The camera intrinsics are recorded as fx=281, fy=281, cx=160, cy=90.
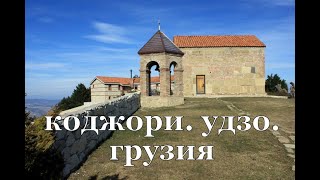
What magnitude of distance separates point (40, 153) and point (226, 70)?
81.5ft

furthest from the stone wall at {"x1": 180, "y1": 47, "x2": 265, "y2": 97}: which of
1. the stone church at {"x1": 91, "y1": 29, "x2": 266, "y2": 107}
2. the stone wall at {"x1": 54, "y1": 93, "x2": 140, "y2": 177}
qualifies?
the stone wall at {"x1": 54, "y1": 93, "x2": 140, "y2": 177}

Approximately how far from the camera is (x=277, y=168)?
229 inches

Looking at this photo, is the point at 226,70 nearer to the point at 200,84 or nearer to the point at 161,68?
the point at 200,84

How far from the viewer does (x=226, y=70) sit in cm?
2727

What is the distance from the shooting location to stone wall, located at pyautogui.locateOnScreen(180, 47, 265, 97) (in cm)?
2720

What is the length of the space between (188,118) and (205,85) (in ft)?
51.2

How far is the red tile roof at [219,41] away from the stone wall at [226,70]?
471 millimetres

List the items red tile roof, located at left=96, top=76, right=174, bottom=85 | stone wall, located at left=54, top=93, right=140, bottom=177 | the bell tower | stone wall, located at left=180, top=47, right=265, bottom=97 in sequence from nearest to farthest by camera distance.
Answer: stone wall, located at left=54, top=93, right=140, bottom=177 < the bell tower < stone wall, located at left=180, top=47, right=265, bottom=97 < red tile roof, located at left=96, top=76, right=174, bottom=85

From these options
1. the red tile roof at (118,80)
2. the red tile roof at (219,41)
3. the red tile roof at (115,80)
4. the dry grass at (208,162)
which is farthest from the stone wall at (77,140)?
the red tile roof at (115,80)

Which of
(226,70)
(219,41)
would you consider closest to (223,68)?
(226,70)

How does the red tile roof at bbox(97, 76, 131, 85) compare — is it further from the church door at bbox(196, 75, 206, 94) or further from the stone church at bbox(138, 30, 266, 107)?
the church door at bbox(196, 75, 206, 94)

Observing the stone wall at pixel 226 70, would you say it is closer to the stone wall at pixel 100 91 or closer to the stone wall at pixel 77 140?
the stone wall at pixel 77 140

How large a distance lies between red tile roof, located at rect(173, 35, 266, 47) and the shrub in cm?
2446
